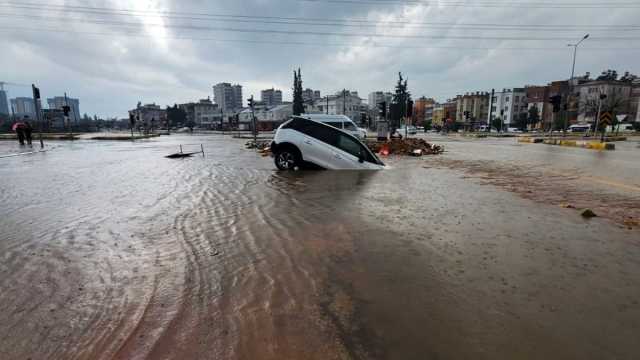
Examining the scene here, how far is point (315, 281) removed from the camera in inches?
129

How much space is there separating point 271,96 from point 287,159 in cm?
16790

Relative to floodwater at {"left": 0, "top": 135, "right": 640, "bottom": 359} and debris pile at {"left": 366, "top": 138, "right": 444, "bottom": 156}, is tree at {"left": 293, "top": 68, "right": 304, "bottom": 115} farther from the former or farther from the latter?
floodwater at {"left": 0, "top": 135, "right": 640, "bottom": 359}

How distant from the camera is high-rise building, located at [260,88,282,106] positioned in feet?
561

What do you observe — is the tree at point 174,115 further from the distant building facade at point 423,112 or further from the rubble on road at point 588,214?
the rubble on road at point 588,214

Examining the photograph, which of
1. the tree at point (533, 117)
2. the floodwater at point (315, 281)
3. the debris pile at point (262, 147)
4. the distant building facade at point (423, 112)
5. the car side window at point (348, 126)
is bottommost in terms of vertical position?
the floodwater at point (315, 281)

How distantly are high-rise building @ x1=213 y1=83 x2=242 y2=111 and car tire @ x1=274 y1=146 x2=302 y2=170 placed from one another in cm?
16079

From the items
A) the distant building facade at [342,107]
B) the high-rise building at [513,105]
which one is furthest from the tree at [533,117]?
the distant building facade at [342,107]

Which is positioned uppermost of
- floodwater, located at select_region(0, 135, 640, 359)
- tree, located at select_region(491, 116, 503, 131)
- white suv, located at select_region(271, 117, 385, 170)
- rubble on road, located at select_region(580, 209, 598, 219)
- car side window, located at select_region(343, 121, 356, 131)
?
tree, located at select_region(491, 116, 503, 131)

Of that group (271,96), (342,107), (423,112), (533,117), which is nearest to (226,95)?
(271,96)

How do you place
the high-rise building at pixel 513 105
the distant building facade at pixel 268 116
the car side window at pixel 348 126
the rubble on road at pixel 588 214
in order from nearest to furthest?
the rubble on road at pixel 588 214, the car side window at pixel 348 126, the distant building facade at pixel 268 116, the high-rise building at pixel 513 105

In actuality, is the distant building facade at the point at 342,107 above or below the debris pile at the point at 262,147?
above

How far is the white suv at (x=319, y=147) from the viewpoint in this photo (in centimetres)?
1078

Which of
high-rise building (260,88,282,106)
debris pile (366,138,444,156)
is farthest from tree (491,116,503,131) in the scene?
high-rise building (260,88,282,106)

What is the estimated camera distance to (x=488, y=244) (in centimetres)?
434
